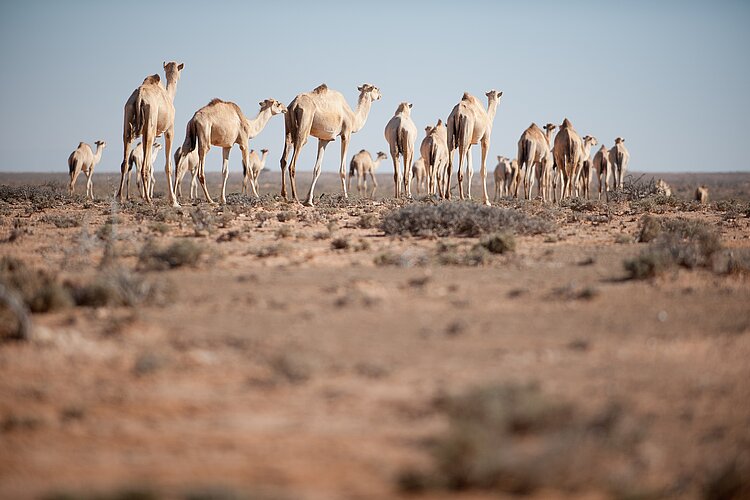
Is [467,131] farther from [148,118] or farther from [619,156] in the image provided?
[619,156]

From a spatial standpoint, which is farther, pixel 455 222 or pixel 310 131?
pixel 310 131

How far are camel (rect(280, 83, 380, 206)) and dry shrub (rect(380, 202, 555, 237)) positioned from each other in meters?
5.32

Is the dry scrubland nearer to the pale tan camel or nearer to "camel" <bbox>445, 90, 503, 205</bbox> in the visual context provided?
"camel" <bbox>445, 90, 503, 205</bbox>

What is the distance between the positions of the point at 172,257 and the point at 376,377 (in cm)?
529

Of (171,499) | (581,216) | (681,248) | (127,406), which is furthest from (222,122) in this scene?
(171,499)

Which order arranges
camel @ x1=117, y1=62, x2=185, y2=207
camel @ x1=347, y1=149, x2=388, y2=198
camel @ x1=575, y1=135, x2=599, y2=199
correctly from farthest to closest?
camel @ x1=347, y1=149, x2=388, y2=198 < camel @ x1=575, y1=135, x2=599, y2=199 < camel @ x1=117, y1=62, x2=185, y2=207

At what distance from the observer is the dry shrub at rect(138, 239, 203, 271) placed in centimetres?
965

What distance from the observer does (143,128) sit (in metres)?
18.2

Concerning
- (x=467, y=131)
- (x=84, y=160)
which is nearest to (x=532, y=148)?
(x=467, y=131)

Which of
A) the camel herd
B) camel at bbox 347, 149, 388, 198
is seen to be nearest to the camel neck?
the camel herd

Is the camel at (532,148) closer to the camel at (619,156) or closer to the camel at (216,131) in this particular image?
the camel at (619,156)

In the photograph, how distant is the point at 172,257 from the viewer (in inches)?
383

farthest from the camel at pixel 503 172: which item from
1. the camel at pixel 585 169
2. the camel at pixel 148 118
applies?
the camel at pixel 148 118

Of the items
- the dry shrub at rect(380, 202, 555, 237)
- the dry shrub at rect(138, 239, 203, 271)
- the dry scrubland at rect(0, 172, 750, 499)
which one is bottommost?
the dry scrubland at rect(0, 172, 750, 499)
